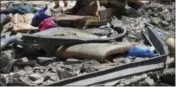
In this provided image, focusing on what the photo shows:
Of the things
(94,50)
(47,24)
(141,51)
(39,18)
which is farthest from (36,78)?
(39,18)

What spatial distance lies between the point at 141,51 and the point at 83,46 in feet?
3.29

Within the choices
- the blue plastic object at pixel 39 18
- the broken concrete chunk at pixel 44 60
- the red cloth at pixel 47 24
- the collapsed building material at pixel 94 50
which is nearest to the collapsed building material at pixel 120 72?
the collapsed building material at pixel 94 50

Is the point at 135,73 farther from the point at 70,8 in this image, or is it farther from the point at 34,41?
the point at 70,8

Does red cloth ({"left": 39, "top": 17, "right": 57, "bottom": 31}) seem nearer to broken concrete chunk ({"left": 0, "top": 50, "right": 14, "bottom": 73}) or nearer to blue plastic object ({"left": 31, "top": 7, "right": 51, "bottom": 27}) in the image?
blue plastic object ({"left": 31, "top": 7, "right": 51, "bottom": 27})

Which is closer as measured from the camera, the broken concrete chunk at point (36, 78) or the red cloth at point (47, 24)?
the broken concrete chunk at point (36, 78)

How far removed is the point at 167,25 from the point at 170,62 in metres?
3.10

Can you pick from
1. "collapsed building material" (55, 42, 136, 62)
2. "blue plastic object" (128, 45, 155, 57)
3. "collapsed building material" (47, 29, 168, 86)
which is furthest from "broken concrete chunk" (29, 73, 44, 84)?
"blue plastic object" (128, 45, 155, 57)

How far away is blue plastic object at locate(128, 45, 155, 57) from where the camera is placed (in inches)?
Answer: 294

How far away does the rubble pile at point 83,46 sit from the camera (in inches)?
262

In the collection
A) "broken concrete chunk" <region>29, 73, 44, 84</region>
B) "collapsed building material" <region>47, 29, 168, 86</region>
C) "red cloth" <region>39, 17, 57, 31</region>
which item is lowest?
"broken concrete chunk" <region>29, 73, 44, 84</region>

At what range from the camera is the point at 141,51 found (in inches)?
297

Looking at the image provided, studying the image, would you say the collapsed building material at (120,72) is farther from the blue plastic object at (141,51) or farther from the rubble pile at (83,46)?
the blue plastic object at (141,51)

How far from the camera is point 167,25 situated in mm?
9797

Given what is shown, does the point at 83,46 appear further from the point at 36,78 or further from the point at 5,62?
the point at 5,62
